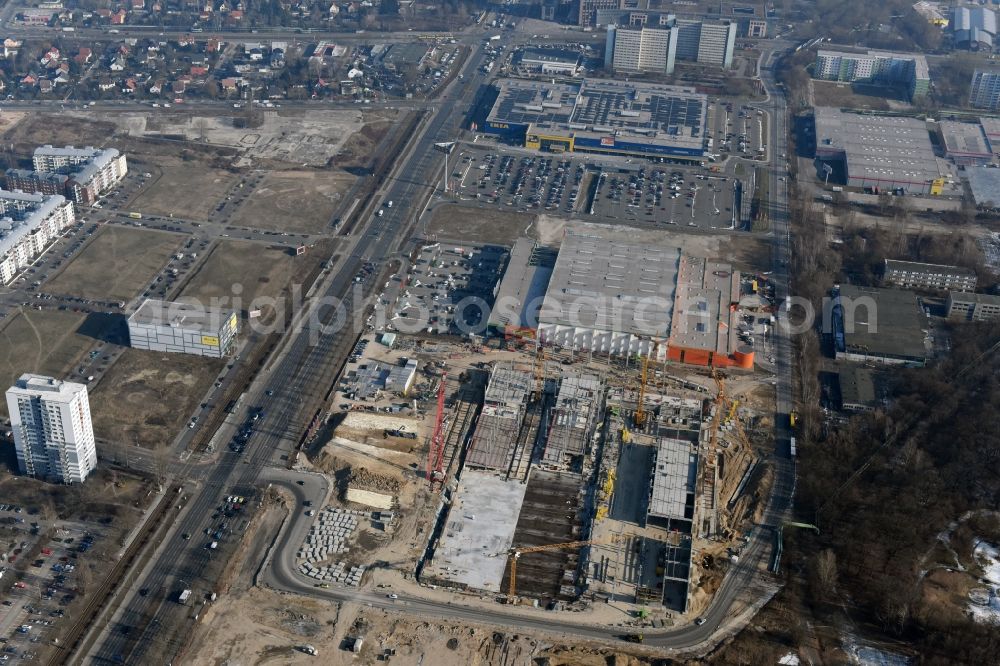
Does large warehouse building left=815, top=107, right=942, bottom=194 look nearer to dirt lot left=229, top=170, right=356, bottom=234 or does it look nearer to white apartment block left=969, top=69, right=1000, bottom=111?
white apartment block left=969, top=69, right=1000, bottom=111

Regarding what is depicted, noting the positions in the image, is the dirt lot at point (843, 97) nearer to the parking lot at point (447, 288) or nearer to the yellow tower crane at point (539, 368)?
the parking lot at point (447, 288)

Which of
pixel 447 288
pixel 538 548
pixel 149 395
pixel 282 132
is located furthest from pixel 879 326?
pixel 282 132

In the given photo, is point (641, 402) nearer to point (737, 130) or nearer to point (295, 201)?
point (295, 201)

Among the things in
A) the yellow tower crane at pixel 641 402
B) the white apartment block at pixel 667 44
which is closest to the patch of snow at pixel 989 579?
the yellow tower crane at pixel 641 402

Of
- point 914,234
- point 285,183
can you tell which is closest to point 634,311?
point 914,234

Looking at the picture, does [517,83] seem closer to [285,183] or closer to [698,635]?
[285,183]

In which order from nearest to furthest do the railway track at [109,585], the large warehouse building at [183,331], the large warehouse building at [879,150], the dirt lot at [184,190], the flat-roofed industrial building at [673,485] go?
1. the railway track at [109,585]
2. the flat-roofed industrial building at [673,485]
3. the large warehouse building at [183,331]
4. the dirt lot at [184,190]
5. the large warehouse building at [879,150]

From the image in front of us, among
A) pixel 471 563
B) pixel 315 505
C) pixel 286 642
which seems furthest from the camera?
pixel 315 505
